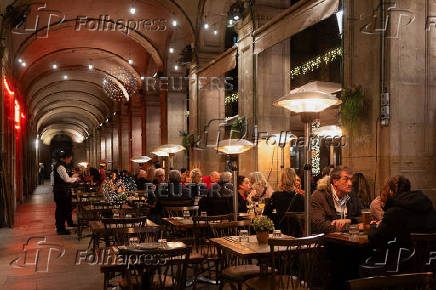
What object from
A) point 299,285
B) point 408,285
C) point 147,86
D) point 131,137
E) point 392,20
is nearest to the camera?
point 408,285

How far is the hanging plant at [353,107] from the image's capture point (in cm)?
635

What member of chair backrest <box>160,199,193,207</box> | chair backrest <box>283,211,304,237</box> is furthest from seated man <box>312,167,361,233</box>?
chair backrest <box>160,199,193,207</box>

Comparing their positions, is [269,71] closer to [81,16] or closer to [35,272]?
[35,272]

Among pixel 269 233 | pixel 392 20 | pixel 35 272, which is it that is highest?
pixel 392 20

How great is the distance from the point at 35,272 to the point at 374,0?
602 centimetres

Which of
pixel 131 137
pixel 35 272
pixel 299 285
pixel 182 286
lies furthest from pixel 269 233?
pixel 131 137

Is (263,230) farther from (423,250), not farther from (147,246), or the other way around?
(423,250)

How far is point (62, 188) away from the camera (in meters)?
9.36

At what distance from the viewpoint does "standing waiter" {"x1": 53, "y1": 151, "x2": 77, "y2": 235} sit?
30.6 feet

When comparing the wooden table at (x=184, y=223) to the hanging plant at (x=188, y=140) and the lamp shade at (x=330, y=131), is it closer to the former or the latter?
the lamp shade at (x=330, y=131)

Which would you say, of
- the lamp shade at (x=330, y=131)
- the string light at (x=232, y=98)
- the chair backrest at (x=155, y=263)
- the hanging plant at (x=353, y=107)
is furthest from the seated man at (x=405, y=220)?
the string light at (x=232, y=98)

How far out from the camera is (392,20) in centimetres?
602

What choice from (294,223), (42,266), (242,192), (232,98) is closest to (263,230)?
(294,223)

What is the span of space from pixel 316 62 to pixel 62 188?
9.48 m
